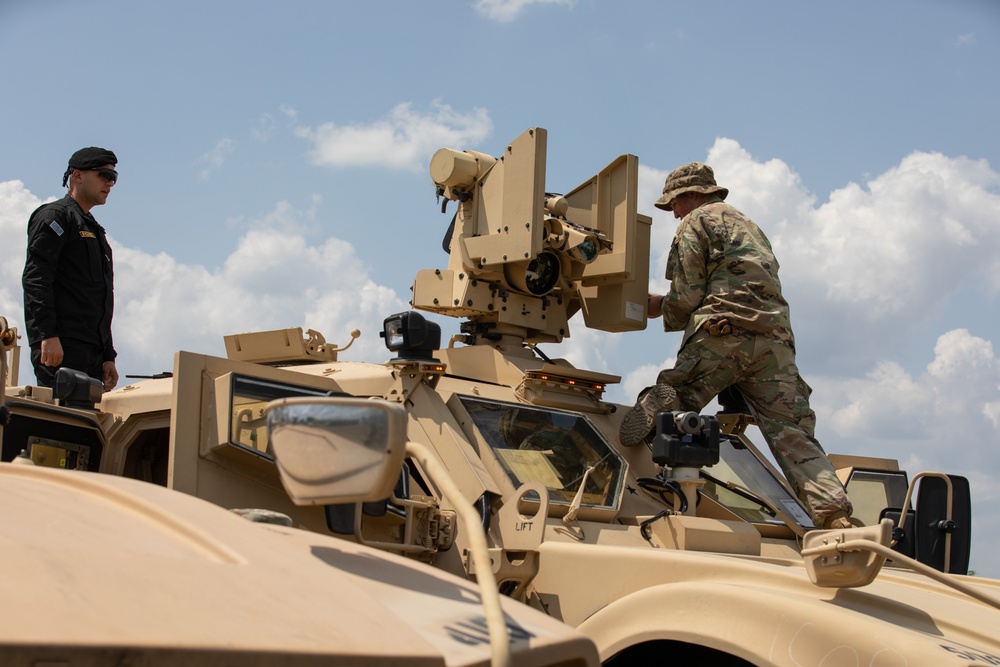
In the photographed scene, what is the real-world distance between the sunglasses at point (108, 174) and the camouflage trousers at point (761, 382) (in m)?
2.92

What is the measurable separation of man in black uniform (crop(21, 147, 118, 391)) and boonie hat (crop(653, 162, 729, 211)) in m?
2.94

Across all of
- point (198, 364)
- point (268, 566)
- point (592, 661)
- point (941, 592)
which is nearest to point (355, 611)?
point (268, 566)

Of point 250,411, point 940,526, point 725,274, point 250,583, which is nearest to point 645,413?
point 725,274

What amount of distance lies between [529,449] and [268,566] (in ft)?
10.8

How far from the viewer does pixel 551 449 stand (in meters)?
5.12

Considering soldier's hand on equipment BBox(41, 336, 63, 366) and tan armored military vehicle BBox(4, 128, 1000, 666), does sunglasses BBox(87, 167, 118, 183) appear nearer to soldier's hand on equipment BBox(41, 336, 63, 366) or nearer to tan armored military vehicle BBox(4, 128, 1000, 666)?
soldier's hand on equipment BBox(41, 336, 63, 366)

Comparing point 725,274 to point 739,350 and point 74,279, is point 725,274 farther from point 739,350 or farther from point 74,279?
point 74,279

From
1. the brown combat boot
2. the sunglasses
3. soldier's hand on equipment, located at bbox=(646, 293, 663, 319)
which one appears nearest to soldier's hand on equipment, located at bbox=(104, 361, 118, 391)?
the sunglasses

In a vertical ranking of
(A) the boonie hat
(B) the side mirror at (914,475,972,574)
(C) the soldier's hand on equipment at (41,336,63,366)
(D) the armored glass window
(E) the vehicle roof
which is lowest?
(B) the side mirror at (914,475,972,574)

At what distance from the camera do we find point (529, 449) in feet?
16.5

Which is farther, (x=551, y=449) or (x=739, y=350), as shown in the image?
(x=739, y=350)

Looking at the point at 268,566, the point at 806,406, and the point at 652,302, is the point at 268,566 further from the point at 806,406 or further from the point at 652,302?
the point at 652,302

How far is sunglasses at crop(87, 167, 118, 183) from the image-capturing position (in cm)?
578

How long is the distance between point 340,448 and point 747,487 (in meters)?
4.19
